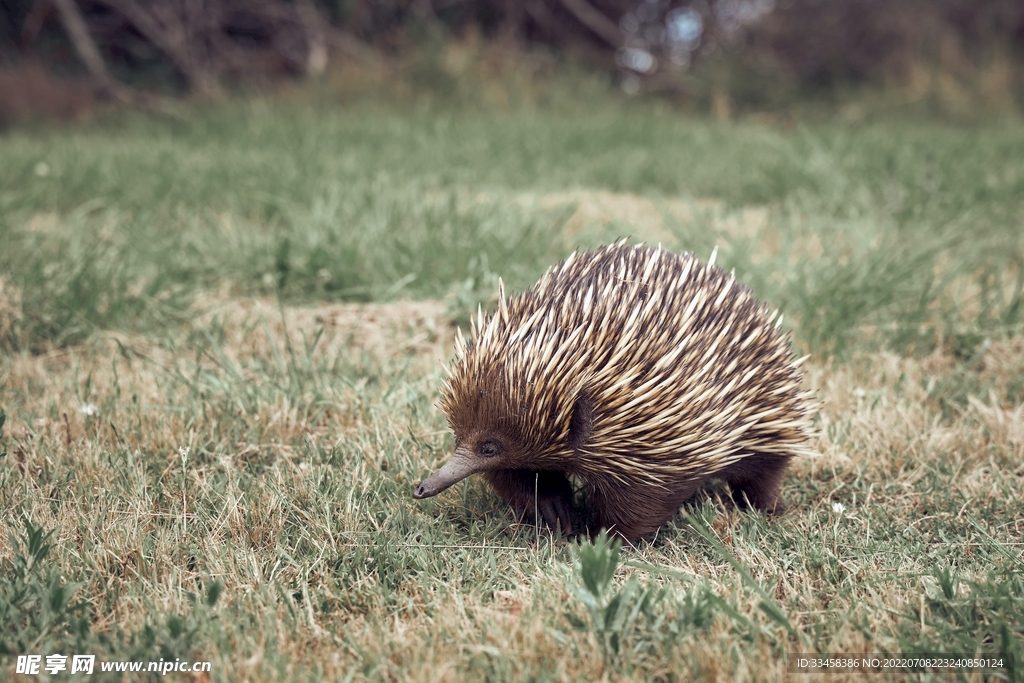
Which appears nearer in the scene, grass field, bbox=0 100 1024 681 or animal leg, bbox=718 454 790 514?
grass field, bbox=0 100 1024 681

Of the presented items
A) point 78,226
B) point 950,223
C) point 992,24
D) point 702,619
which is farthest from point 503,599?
point 992,24

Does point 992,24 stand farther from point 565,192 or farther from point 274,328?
point 274,328

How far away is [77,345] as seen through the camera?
352cm

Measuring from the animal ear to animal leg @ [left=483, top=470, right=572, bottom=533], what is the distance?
0.24 m

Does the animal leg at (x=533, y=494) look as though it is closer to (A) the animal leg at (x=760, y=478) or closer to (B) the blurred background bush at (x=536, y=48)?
(A) the animal leg at (x=760, y=478)

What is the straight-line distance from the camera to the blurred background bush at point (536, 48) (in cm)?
920

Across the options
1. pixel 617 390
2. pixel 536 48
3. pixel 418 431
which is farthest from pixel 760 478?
pixel 536 48

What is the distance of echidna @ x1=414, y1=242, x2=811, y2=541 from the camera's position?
2135mm

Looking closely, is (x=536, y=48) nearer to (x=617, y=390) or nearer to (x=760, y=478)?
(x=760, y=478)

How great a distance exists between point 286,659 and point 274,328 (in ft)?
6.86

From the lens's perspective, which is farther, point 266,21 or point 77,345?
point 266,21

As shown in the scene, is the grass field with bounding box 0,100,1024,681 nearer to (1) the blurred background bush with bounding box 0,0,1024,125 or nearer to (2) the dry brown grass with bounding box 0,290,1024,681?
(2) the dry brown grass with bounding box 0,290,1024,681

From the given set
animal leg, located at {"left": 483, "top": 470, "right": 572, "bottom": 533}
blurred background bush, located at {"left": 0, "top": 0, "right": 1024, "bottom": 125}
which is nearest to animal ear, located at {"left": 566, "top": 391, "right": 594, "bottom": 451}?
animal leg, located at {"left": 483, "top": 470, "right": 572, "bottom": 533}

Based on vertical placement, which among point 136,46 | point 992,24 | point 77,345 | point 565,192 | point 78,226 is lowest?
point 77,345
